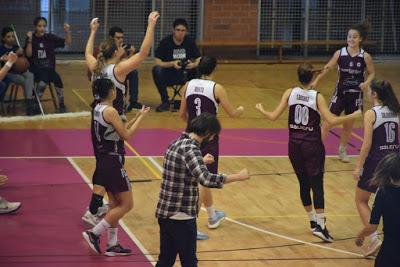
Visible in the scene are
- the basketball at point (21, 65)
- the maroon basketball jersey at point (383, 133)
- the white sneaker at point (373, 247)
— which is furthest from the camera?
the basketball at point (21, 65)

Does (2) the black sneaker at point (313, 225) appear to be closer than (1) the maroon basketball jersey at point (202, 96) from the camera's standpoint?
No

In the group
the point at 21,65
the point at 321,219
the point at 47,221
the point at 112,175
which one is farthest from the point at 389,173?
the point at 21,65

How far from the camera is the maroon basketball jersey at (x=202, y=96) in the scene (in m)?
9.96

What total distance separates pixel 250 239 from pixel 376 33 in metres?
14.5

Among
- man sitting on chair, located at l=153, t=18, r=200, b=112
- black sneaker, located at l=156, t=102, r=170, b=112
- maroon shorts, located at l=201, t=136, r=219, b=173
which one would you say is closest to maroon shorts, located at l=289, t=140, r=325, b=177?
maroon shorts, located at l=201, t=136, r=219, b=173

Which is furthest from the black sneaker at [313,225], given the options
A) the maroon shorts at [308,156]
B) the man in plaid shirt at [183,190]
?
the man in plaid shirt at [183,190]

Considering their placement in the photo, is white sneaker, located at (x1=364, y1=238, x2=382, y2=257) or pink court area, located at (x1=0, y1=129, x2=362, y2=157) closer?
white sneaker, located at (x1=364, y1=238, x2=382, y2=257)

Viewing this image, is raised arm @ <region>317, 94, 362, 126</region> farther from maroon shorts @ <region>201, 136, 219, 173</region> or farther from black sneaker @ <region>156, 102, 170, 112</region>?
black sneaker @ <region>156, 102, 170, 112</region>

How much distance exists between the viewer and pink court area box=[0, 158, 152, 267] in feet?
30.1

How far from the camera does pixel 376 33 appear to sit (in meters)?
23.5

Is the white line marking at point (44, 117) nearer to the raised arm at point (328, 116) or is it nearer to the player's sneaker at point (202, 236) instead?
the player's sneaker at point (202, 236)

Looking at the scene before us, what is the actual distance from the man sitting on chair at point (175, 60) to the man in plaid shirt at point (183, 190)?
8.98m

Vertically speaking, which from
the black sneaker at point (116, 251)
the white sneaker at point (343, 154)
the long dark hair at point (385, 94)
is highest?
the long dark hair at point (385, 94)

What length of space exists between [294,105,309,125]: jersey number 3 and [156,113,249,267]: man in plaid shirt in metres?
2.38
